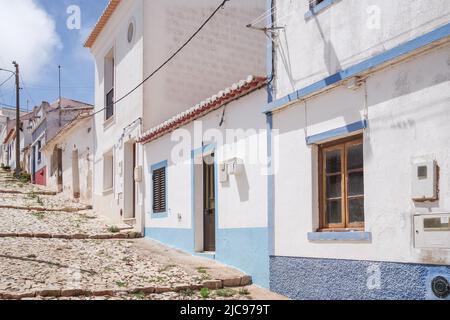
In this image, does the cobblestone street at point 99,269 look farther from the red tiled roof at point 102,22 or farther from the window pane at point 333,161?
the red tiled roof at point 102,22

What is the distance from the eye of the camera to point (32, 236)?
490 inches

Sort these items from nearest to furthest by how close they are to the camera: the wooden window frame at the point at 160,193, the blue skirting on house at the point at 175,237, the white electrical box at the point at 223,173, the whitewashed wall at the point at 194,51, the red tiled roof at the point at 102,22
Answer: the white electrical box at the point at 223,173
the blue skirting on house at the point at 175,237
the wooden window frame at the point at 160,193
the whitewashed wall at the point at 194,51
the red tiled roof at the point at 102,22

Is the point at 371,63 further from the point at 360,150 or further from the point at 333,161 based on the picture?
the point at 333,161

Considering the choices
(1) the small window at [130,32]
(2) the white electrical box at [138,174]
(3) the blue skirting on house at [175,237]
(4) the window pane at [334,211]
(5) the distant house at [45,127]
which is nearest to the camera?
(4) the window pane at [334,211]

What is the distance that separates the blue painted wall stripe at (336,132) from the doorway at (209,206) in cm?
379

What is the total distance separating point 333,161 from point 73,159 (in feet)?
60.1

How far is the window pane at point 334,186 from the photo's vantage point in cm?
709

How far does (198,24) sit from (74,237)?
629cm

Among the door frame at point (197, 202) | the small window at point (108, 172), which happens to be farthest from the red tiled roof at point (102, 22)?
the door frame at point (197, 202)

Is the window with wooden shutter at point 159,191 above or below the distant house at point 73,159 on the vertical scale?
below

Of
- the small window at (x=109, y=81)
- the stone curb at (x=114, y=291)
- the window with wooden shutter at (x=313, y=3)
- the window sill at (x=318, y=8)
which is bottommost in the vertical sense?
the stone curb at (x=114, y=291)
